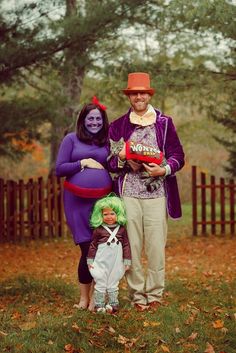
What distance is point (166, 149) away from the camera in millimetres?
6059

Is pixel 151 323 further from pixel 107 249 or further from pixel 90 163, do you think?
pixel 90 163

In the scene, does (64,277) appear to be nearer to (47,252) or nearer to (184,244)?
(47,252)

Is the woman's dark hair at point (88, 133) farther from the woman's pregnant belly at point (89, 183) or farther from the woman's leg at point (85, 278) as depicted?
the woman's leg at point (85, 278)

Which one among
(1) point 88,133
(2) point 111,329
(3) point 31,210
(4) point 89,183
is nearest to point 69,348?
(2) point 111,329

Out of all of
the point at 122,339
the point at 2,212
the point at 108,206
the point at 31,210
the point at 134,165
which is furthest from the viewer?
the point at 31,210

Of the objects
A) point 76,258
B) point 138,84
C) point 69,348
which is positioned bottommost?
point 76,258

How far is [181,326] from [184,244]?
754 cm

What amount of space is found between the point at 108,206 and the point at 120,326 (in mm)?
1079

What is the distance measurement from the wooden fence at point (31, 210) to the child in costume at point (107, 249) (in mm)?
7751

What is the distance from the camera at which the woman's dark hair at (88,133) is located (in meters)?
5.97

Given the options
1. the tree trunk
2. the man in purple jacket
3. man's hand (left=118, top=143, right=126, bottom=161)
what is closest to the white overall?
the man in purple jacket

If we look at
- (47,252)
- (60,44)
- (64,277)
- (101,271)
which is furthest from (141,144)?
(47,252)

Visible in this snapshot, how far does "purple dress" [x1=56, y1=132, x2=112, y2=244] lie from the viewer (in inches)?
232

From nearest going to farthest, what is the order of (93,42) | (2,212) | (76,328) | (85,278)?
1. (76,328)
2. (85,278)
3. (93,42)
4. (2,212)
